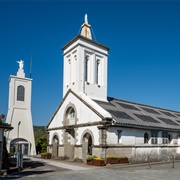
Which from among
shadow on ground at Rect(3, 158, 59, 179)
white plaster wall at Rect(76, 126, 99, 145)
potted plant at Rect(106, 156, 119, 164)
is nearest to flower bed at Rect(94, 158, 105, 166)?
potted plant at Rect(106, 156, 119, 164)

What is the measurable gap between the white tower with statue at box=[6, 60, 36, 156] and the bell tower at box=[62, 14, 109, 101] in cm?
1248

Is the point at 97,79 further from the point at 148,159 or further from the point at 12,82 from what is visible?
the point at 12,82

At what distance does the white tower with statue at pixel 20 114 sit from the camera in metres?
38.2

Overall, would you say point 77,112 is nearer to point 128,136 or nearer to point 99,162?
point 128,136

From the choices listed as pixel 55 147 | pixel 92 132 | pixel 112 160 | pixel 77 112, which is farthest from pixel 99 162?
pixel 55 147

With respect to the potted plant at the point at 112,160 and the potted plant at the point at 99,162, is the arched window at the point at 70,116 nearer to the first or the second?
the potted plant at the point at 99,162

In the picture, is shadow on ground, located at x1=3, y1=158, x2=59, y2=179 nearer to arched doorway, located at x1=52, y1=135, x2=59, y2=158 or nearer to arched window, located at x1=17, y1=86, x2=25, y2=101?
arched doorway, located at x1=52, y1=135, x2=59, y2=158

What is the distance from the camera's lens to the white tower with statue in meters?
38.2

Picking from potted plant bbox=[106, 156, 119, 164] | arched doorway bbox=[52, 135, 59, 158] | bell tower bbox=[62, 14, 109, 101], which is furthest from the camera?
arched doorway bbox=[52, 135, 59, 158]

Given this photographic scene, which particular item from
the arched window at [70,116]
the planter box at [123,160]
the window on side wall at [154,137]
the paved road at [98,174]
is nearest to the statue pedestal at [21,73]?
the arched window at [70,116]

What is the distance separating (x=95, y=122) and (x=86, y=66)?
8.32 meters

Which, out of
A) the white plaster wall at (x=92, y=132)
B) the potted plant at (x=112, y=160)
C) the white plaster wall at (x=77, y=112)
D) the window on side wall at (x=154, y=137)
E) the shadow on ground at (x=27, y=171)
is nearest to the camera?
the shadow on ground at (x=27, y=171)

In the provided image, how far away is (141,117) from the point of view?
1091 inches

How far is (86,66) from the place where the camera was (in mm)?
28828
